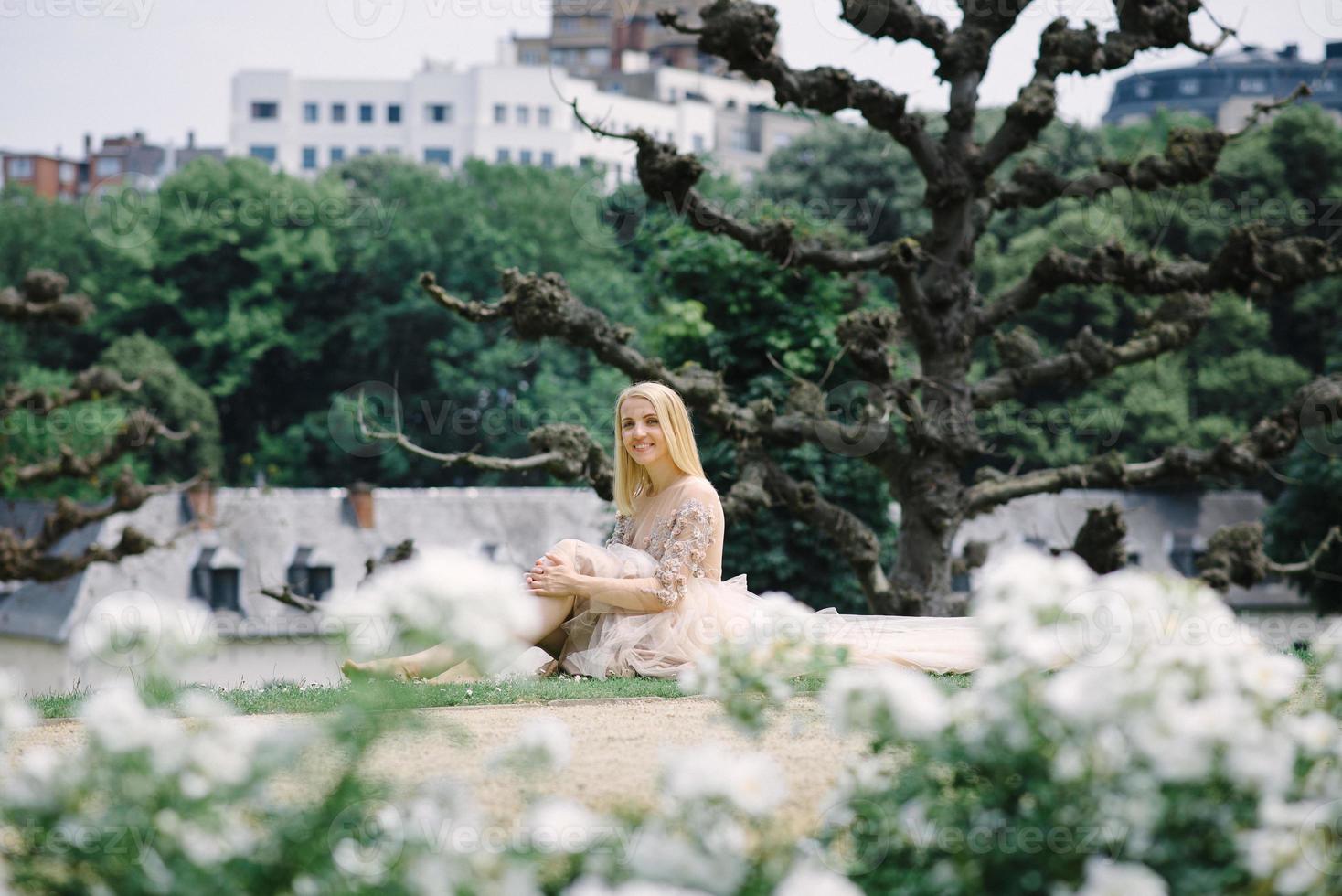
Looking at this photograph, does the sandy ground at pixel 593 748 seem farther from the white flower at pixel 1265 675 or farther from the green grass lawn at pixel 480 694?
the white flower at pixel 1265 675

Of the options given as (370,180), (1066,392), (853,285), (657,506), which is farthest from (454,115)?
(657,506)

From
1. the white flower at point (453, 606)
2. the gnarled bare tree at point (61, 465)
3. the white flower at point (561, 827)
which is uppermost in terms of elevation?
the white flower at point (453, 606)

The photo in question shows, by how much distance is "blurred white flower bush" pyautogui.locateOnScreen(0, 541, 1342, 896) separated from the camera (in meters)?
3.51

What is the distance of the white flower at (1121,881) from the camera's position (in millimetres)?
3379

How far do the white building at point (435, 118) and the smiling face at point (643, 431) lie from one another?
3410 inches

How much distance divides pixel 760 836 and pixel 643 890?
0.53m

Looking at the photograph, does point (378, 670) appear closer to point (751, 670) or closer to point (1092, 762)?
point (751, 670)

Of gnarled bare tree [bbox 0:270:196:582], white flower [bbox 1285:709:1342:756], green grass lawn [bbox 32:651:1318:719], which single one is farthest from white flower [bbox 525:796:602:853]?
gnarled bare tree [bbox 0:270:196:582]

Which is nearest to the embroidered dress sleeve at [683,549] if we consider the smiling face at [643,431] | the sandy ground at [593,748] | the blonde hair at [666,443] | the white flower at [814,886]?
the blonde hair at [666,443]

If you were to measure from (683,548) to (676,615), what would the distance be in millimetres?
395

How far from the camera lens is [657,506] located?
29.8ft

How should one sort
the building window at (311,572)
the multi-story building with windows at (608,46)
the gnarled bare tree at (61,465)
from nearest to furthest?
the gnarled bare tree at (61,465) < the building window at (311,572) < the multi-story building with windows at (608,46)

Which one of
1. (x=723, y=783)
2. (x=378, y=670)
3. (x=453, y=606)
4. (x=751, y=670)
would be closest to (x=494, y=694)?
(x=378, y=670)

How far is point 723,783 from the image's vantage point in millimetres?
3584
